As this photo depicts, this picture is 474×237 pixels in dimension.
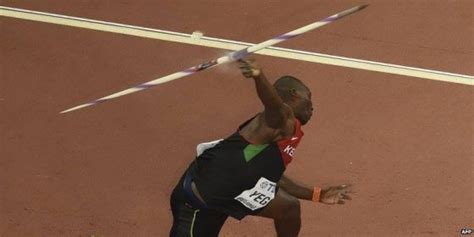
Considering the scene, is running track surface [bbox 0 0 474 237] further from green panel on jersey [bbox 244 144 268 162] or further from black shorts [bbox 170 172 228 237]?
green panel on jersey [bbox 244 144 268 162]

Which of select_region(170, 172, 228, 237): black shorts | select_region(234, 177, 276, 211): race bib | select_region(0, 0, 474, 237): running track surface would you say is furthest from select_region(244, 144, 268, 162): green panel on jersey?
select_region(0, 0, 474, 237): running track surface

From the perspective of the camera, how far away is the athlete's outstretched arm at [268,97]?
15.5 ft

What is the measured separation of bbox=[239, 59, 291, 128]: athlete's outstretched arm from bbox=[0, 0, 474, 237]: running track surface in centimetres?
178

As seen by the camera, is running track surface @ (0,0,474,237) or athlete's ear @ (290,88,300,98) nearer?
athlete's ear @ (290,88,300,98)

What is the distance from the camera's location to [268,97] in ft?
15.9

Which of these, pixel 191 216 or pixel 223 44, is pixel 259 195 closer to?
pixel 191 216

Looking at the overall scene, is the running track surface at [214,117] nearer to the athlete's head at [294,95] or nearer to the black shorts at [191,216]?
the black shorts at [191,216]

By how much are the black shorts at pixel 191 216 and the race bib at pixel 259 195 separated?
0.62 feet

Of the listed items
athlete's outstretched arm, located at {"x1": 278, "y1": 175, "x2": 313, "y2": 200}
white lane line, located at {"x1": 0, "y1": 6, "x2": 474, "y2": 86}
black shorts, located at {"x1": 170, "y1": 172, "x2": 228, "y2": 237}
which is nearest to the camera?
black shorts, located at {"x1": 170, "y1": 172, "x2": 228, "y2": 237}

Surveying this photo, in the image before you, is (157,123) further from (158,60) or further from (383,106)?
(383,106)

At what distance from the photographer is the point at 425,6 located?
8.89m

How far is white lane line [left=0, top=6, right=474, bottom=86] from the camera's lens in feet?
26.7

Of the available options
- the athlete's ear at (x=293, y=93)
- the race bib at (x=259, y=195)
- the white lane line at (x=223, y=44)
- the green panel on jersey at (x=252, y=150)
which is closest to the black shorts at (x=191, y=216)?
the race bib at (x=259, y=195)

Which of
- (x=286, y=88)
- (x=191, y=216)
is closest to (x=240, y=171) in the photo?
(x=191, y=216)
